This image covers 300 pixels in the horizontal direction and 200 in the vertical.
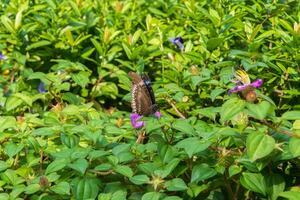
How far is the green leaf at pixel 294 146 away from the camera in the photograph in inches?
81.0

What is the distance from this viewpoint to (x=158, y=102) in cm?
306

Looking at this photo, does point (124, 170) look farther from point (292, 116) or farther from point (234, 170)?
point (292, 116)

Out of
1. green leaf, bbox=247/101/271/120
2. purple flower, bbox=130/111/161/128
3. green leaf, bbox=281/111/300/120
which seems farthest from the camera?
purple flower, bbox=130/111/161/128

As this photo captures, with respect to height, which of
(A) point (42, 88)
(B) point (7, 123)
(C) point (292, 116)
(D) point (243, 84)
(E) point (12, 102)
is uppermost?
(D) point (243, 84)

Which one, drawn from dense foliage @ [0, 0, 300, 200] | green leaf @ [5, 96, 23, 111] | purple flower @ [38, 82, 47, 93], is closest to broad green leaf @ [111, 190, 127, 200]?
dense foliage @ [0, 0, 300, 200]

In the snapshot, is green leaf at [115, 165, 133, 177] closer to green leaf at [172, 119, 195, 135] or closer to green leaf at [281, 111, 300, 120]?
green leaf at [172, 119, 195, 135]

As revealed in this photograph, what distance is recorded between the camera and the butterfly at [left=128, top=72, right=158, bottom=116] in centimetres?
274

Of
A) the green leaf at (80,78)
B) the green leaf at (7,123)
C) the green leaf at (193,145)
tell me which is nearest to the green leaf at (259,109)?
the green leaf at (193,145)

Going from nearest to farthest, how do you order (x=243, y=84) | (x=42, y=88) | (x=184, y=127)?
(x=243, y=84) → (x=184, y=127) → (x=42, y=88)

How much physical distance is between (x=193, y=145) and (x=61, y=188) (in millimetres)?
474

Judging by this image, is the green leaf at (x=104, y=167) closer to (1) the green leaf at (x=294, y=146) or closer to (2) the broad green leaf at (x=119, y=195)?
(2) the broad green leaf at (x=119, y=195)

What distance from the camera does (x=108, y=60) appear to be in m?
3.81

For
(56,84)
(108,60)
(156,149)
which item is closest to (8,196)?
(156,149)

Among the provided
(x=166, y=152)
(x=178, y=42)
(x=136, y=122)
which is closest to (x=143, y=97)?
(x=136, y=122)
